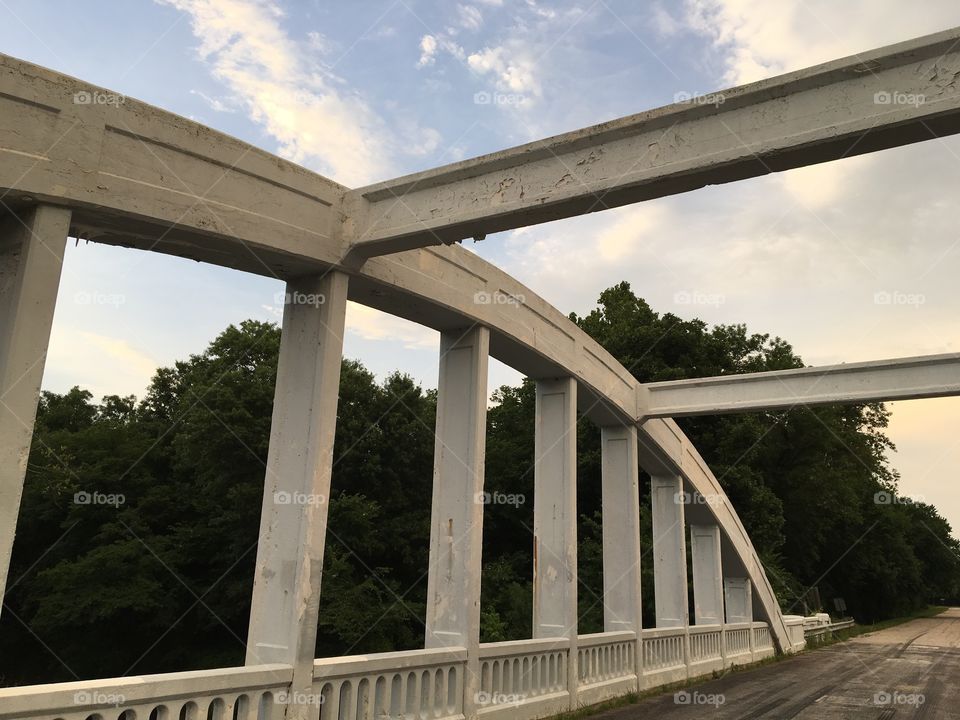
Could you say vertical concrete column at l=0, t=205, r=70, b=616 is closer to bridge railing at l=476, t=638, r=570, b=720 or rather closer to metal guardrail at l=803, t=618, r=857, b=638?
bridge railing at l=476, t=638, r=570, b=720

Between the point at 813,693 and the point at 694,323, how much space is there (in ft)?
60.3

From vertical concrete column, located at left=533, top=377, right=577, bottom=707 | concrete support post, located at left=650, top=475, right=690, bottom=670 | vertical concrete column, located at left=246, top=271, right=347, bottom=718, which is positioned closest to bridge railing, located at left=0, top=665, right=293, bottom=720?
vertical concrete column, located at left=246, top=271, right=347, bottom=718

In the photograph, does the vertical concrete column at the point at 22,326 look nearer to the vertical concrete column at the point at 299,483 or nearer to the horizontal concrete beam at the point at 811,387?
the vertical concrete column at the point at 299,483

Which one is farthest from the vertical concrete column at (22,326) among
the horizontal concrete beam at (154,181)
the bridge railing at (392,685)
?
the bridge railing at (392,685)

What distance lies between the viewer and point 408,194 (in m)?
6.05

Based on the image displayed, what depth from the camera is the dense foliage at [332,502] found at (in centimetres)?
2319

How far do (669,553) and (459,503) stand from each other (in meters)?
7.84

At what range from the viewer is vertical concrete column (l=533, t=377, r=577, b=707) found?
29.7 ft

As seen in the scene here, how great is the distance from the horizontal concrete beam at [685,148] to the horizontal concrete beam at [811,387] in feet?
20.7

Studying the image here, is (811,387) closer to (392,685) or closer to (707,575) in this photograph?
(707,575)

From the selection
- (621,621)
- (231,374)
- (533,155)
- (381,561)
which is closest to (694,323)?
(381,561)

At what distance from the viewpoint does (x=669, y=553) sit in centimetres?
1391

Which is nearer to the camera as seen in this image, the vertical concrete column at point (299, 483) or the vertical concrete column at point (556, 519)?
the vertical concrete column at point (299, 483)

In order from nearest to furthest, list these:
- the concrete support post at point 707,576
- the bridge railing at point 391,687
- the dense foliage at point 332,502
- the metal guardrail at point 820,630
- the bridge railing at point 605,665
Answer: the bridge railing at point 391,687 → the bridge railing at point 605,665 → the concrete support post at point 707,576 → the metal guardrail at point 820,630 → the dense foliage at point 332,502
